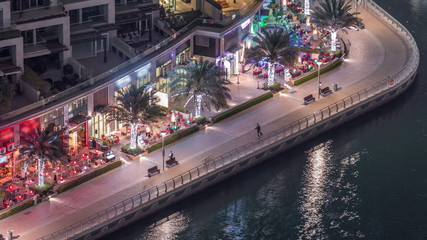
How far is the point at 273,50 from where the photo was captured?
172000 mm

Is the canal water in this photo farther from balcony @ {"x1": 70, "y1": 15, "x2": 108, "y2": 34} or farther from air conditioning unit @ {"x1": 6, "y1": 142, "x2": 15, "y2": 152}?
balcony @ {"x1": 70, "y1": 15, "x2": 108, "y2": 34}

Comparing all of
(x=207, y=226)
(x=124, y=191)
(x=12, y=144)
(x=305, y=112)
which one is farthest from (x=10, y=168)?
(x=305, y=112)

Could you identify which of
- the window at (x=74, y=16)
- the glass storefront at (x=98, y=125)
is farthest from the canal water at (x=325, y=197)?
the window at (x=74, y=16)

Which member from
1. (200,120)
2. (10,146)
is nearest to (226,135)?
(200,120)

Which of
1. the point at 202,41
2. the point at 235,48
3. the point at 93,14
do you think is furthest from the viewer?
the point at 235,48

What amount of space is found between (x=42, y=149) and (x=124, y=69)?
22580 millimetres

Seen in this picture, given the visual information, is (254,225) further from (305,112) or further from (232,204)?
(305,112)

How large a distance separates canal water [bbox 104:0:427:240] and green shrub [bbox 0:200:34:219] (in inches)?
393

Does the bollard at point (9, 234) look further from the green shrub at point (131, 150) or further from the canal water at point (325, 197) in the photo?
the green shrub at point (131, 150)

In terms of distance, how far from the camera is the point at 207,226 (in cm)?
14175

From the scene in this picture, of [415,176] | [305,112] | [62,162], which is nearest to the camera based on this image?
[62,162]

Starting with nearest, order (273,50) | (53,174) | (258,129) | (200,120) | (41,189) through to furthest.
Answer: (41,189), (53,174), (258,129), (200,120), (273,50)

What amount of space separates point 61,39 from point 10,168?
2009 cm

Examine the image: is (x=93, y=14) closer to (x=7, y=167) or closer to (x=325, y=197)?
(x=7, y=167)
